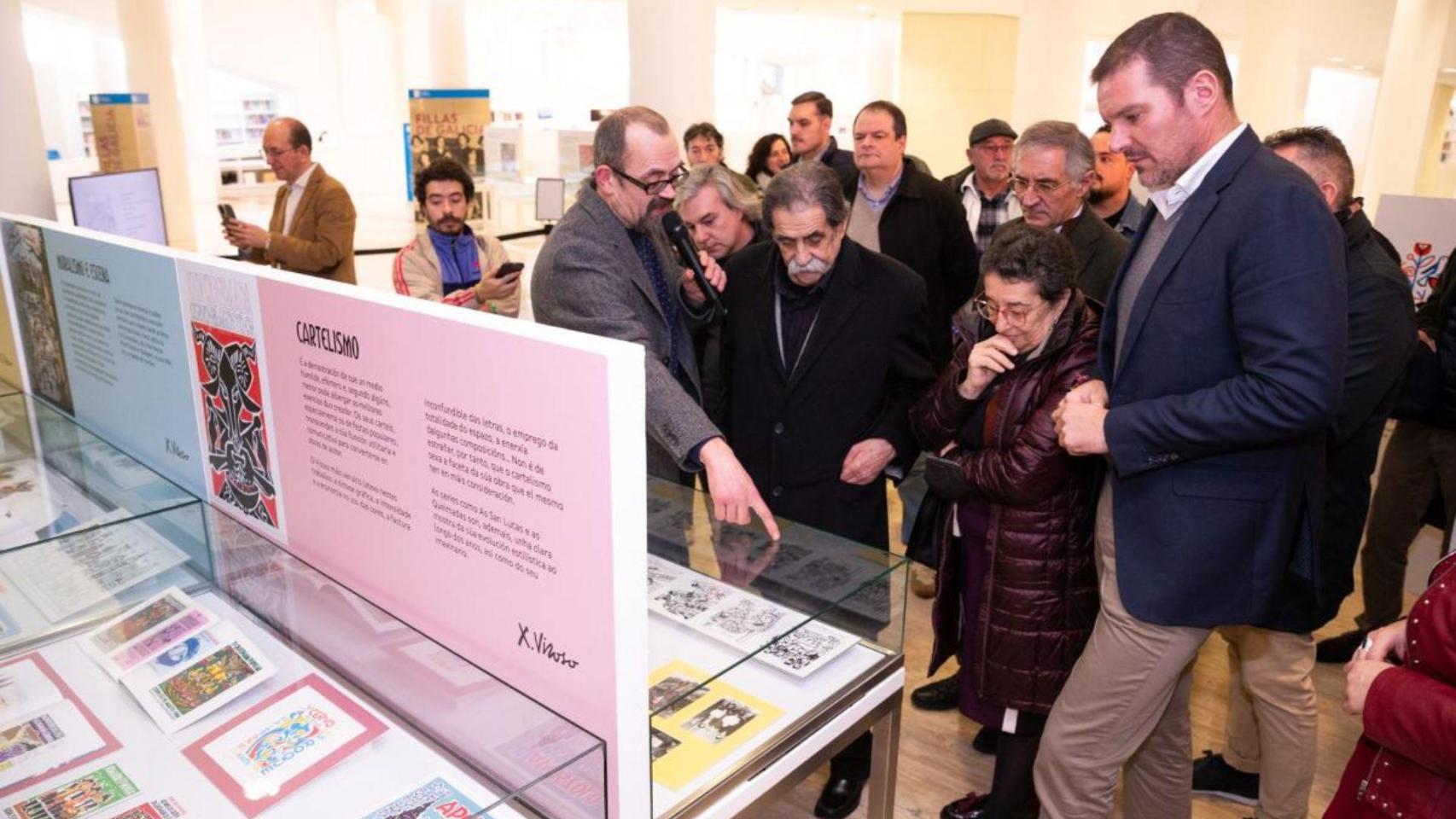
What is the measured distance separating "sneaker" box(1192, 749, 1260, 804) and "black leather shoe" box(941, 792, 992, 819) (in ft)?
2.13

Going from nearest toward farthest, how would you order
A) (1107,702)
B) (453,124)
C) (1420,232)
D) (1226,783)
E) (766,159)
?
(1107,702) < (1226,783) < (1420,232) < (766,159) < (453,124)

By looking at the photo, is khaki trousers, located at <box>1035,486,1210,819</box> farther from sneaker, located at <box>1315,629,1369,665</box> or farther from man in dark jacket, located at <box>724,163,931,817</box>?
sneaker, located at <box>1315,629,1369,665</box>

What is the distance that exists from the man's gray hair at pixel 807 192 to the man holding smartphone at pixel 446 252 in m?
1.79

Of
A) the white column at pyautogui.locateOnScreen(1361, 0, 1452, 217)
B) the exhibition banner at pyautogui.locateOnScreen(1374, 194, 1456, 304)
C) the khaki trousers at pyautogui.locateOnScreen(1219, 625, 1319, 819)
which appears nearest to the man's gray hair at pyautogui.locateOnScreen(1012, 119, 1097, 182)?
the khaki trousers at pyautogui.locateOnScreen(1219, 625, 1319, 819)

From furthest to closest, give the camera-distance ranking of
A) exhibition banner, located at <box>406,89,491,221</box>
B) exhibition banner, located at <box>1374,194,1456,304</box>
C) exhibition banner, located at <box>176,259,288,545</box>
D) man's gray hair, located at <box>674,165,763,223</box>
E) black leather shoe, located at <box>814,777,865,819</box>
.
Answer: exhibition banner, located at <box>406,89,491,221</box> < exhibition banner, located at <box>1374,194,1456,304</box> < man's gray hair, located at <box>674,165,763,223</box> < black leather shoe, located at <box>814,777,865,819</box> < exhibition banner, located at <box>176,259,288,545</box>

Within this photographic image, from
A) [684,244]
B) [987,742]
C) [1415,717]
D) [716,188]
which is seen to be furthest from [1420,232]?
[1415,717]

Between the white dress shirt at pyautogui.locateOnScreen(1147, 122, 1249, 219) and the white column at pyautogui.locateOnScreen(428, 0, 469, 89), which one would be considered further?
the white column at pyautogui.locateOnScreen(428, 0, 469, 89)

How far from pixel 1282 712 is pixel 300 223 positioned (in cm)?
436

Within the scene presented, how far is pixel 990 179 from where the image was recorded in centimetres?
484

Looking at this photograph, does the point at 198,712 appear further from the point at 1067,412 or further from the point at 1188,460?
the point at 1188,460

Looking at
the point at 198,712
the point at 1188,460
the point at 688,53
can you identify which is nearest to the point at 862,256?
the point at 1188,460

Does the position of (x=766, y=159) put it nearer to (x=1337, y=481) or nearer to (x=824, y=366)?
(x=824, y=366)

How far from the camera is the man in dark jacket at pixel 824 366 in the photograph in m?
2.43

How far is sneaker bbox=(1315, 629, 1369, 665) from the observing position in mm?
3500
